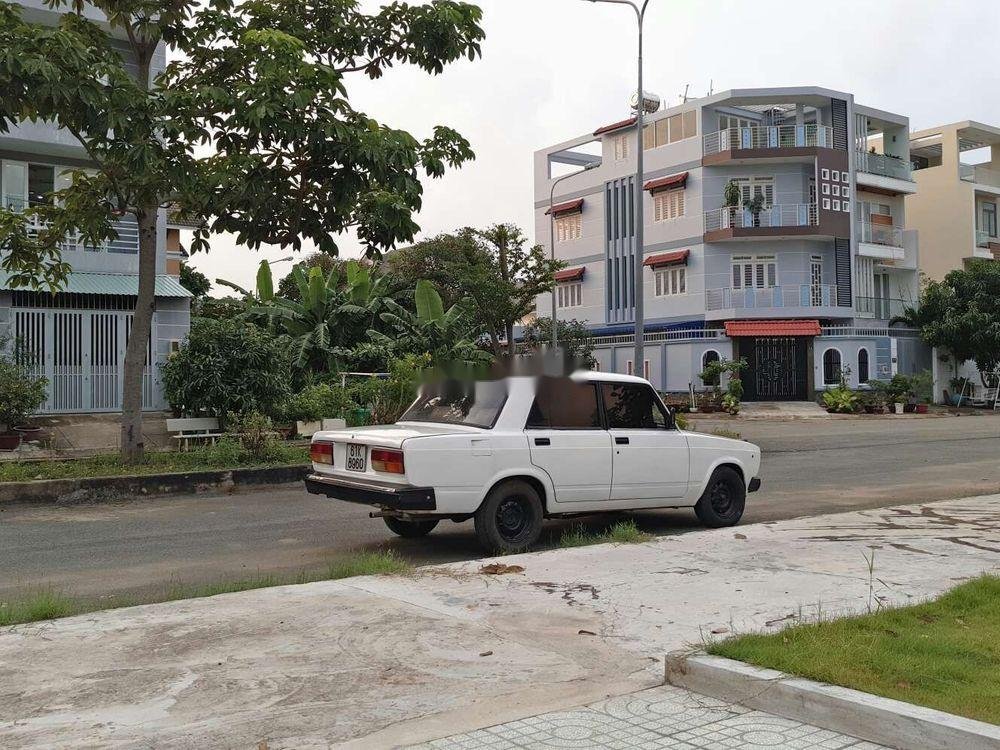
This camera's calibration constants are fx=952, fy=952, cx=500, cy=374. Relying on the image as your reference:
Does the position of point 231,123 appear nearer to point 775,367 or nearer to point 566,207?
point 775,367

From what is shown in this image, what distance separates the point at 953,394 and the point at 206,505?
42.0m

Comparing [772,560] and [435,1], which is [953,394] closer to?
[435,1]

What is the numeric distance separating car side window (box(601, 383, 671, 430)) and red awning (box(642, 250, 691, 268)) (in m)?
34.6

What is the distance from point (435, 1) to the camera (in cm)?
1388

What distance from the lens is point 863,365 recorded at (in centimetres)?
4209

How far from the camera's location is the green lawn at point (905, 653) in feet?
13.7

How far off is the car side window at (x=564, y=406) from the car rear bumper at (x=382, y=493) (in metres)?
1.25

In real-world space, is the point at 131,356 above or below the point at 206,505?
above

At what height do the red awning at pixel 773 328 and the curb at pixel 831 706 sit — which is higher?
the red awning at pixel 773 328

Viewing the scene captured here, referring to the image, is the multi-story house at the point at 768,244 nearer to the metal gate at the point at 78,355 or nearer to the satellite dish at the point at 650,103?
the satellite dish at the point at 650,103

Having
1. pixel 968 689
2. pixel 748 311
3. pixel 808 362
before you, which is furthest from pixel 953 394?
pixel 968 689

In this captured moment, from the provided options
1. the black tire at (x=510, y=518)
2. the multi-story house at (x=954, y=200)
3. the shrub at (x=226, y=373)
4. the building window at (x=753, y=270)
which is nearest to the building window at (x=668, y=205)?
the building window at (x=753, y=270)

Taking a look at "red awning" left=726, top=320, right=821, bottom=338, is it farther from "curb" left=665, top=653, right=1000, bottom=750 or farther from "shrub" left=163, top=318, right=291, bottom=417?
"curb" left=665, top=653, right=1000, bottom=750

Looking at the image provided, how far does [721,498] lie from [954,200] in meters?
48.0
